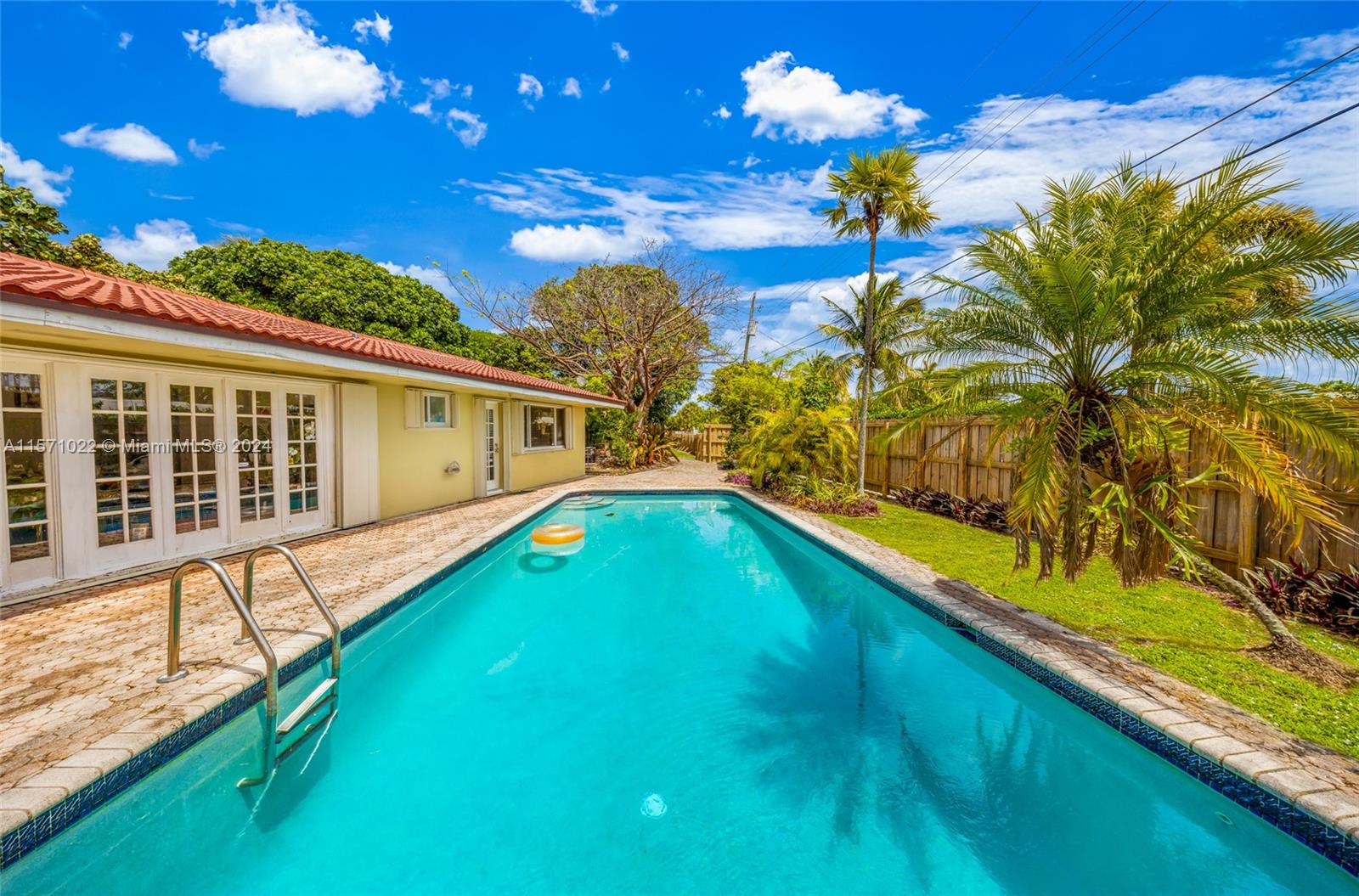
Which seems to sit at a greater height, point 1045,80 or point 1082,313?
point 1045,80

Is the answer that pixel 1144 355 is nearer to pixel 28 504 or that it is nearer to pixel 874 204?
pixel 874 204

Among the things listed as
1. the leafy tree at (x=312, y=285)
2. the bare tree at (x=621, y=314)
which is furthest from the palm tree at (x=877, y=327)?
the leafy tree at (x=312, y=285)

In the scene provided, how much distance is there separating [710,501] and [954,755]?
11.2 metres

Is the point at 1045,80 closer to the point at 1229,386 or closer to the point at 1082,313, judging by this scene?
the point at 1082,313

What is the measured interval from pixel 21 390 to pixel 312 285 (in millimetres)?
17906

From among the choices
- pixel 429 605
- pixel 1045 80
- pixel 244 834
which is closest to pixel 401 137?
pixel 429 605

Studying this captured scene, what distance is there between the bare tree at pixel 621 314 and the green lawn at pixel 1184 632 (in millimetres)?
14311

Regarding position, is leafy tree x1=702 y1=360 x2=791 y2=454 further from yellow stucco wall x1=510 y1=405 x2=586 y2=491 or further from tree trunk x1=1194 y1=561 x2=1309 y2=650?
tree trunk x1=1194 y1=561 x2=1309 y2=650

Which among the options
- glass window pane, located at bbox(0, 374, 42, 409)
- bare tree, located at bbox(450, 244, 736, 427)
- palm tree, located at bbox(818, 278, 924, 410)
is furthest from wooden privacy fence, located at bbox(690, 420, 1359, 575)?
bare tree, located at bbox(450, 244, 736, 427)

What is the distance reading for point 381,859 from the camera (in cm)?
275

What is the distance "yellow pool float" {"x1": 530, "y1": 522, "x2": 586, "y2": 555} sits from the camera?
897 cm

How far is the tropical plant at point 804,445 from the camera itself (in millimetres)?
12617

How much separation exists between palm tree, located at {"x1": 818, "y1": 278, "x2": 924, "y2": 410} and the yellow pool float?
8770 mm

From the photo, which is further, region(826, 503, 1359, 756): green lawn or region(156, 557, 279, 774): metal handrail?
region(826, 503, 1359, 756): green lawn
